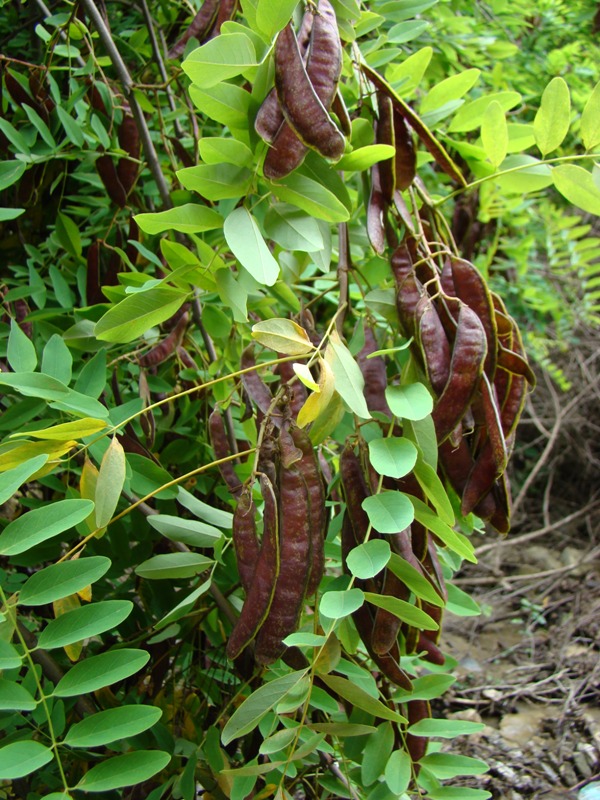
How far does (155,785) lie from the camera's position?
0.83 m

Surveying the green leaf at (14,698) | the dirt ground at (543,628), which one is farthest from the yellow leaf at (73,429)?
the dirt ground at (543,628)

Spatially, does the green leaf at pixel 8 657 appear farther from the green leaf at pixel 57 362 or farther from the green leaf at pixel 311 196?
the green leaf at pixel 311 196

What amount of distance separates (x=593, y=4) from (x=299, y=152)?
6.53 ft

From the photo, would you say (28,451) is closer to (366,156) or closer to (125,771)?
(125,771)

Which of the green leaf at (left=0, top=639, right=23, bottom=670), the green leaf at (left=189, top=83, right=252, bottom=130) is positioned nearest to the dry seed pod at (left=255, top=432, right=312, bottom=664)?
the green leaf at (left=0, top=639, right=23, bottom=670)

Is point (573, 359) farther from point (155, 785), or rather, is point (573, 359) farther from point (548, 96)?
point (155, 785)

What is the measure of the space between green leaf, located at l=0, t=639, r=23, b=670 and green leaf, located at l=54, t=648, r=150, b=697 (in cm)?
7

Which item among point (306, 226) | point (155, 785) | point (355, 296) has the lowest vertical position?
point (155, 785)

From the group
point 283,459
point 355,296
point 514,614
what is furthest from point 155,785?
point 514,614

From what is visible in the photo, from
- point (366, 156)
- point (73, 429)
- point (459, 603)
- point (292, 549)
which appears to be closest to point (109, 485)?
point (73, 429)

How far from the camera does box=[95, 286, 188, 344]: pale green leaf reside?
0.70m

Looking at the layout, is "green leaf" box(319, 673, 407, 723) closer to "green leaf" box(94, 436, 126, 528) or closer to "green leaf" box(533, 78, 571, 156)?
"green leaf" box(94, 436, 126, 528)

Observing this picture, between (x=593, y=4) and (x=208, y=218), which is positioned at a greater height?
(x=208, y=218)

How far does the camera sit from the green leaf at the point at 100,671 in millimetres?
645
